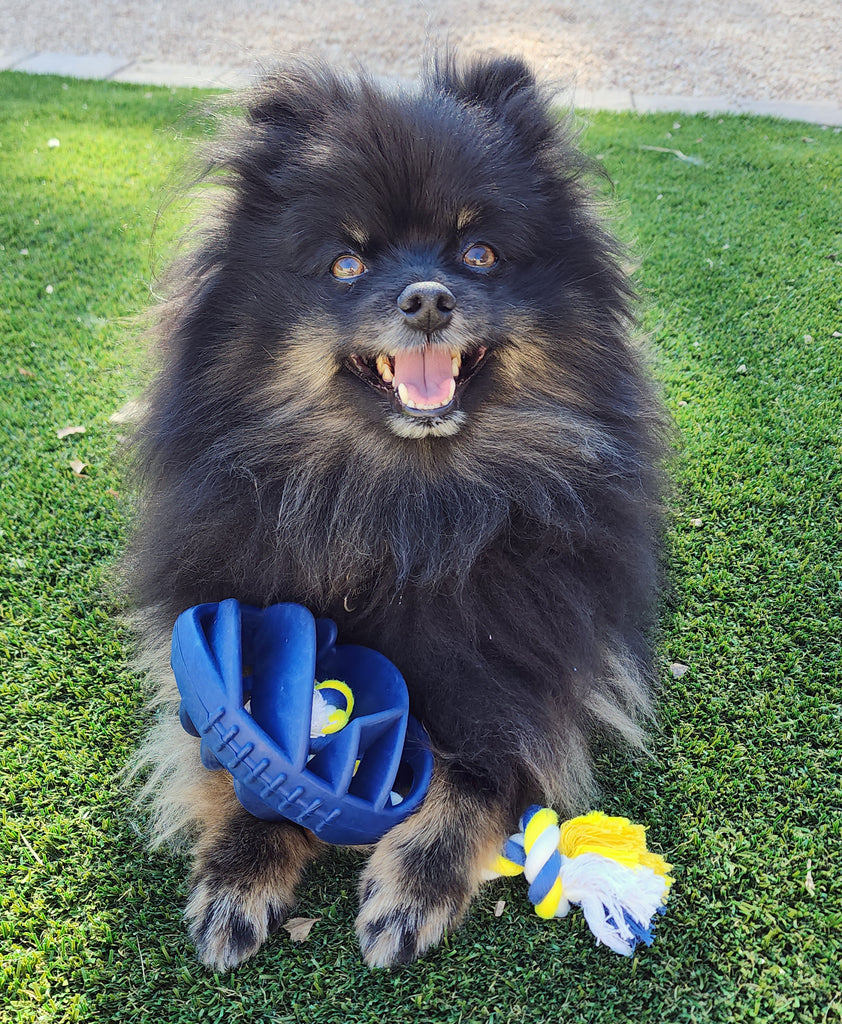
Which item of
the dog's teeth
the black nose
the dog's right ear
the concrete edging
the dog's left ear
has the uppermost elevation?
the dog's left ear

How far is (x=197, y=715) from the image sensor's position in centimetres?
173

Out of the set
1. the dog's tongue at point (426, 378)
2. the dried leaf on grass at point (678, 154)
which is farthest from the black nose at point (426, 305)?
the dried leaf on grass at point (678, 154)

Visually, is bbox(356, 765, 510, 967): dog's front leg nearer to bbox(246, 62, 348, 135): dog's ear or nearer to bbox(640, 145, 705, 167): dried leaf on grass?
bbox(246, 62, 348, 135): dog's ear

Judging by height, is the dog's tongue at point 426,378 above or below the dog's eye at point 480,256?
below

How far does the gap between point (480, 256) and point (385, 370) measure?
0.39 m

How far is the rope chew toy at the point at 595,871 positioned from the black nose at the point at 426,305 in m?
1.13

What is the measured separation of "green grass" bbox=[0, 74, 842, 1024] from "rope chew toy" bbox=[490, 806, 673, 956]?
2.8 inches

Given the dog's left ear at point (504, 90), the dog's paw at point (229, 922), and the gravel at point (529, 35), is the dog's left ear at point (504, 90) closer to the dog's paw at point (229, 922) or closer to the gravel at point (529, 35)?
the dog's paw at point (229, 922)

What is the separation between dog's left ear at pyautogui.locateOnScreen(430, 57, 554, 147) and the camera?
2.33m

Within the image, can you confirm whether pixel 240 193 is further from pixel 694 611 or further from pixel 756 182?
pixel 756 182

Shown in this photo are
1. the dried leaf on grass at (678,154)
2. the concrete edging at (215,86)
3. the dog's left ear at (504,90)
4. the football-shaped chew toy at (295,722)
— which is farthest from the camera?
the concrete edging at (215,86)

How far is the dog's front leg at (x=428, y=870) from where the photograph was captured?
1776 millimetres

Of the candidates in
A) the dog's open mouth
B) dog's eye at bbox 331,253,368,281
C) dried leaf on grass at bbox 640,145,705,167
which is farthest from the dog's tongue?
dried leaf on grass at bbox 640,145,705,167

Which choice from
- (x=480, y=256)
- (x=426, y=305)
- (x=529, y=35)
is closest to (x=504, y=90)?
(x=480, y=256)
